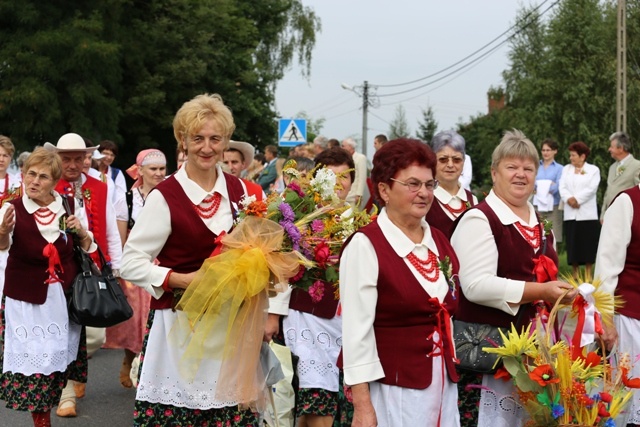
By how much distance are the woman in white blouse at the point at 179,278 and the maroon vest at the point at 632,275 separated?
2168 mm

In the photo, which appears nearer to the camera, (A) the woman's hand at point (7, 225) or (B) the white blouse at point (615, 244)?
(B) the white blouse at point (615, 244)

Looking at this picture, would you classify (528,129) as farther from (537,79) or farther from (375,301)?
(375,301)

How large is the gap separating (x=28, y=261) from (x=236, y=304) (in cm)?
281

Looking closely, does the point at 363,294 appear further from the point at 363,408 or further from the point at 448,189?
the point at 448,189

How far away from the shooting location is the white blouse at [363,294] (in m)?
4.45

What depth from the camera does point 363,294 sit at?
4477 mm

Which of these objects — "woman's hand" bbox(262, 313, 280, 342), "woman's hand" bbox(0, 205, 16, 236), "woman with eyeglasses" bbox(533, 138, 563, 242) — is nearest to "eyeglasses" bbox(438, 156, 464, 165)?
"woman's hand" bbox(262, 313, 280, 342)

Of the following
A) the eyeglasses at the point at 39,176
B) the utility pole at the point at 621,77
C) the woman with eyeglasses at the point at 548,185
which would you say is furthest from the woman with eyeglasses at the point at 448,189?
the utility pole at the point at 621,77

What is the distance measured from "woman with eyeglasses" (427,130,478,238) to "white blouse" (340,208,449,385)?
179cm

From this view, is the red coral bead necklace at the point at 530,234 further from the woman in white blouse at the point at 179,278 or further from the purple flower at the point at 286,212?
the woman in white blouse at the point at 179,278

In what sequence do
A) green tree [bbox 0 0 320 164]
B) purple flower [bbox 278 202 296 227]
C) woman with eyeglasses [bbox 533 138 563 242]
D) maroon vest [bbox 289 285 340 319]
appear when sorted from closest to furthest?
1. purple flower [bbox 278 202 296 227]
2. maroon vest [bbox 289 285 340 319]
3. woman with eyeglasses [bbox 533 138 563 242]
4. green tree [bbox 0 0 320 164]

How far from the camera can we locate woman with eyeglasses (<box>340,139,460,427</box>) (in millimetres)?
4469

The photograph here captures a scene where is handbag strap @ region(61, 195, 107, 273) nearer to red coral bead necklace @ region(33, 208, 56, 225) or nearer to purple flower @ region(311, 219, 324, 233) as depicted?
red coral bead necklace @ region(33, 208, 56, 225)

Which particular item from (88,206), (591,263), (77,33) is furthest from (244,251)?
(77,33)
